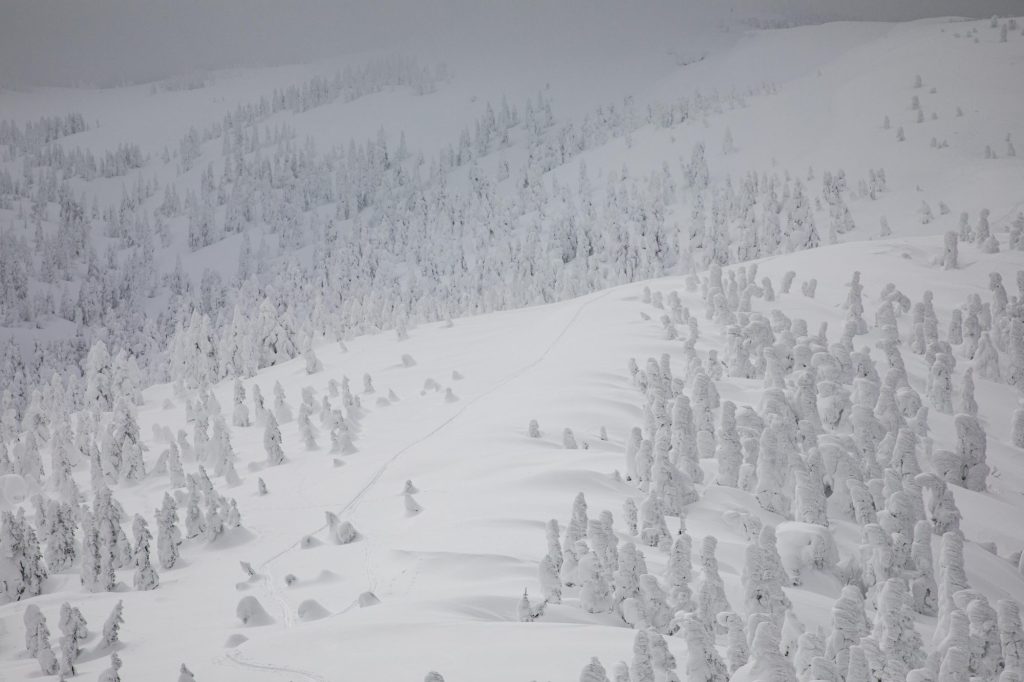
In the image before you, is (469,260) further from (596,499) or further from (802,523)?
(802,523)

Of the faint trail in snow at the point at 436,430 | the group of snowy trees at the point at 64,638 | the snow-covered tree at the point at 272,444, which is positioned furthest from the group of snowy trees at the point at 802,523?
the snow-covered tree at the point at 272,444

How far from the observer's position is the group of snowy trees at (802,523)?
15.8 metres

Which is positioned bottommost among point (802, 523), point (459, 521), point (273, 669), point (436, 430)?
point (273, 669)

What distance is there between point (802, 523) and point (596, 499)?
6.58 meters

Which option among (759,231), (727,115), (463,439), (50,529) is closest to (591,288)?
(759,231)

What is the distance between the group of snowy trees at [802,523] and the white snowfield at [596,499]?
0.32 feet

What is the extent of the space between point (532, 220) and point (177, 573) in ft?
432

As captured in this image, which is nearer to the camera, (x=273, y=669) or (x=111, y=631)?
(x=273, y=669)

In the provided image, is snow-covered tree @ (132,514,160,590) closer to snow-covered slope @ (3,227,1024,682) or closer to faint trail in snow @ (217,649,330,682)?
snow-covered slope @ (3,227,1024,682)

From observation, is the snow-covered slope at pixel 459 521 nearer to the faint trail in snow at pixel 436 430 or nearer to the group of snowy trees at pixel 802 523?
the faint trail in snow at pixel 436 430

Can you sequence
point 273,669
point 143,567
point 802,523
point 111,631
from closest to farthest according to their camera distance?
point 273,669 < point 111,631 < point 802,523 < point 143,567

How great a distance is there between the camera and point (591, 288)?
11581cm

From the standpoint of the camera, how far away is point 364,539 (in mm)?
29141

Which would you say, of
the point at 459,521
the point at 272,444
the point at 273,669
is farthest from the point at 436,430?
the point at 273,669
